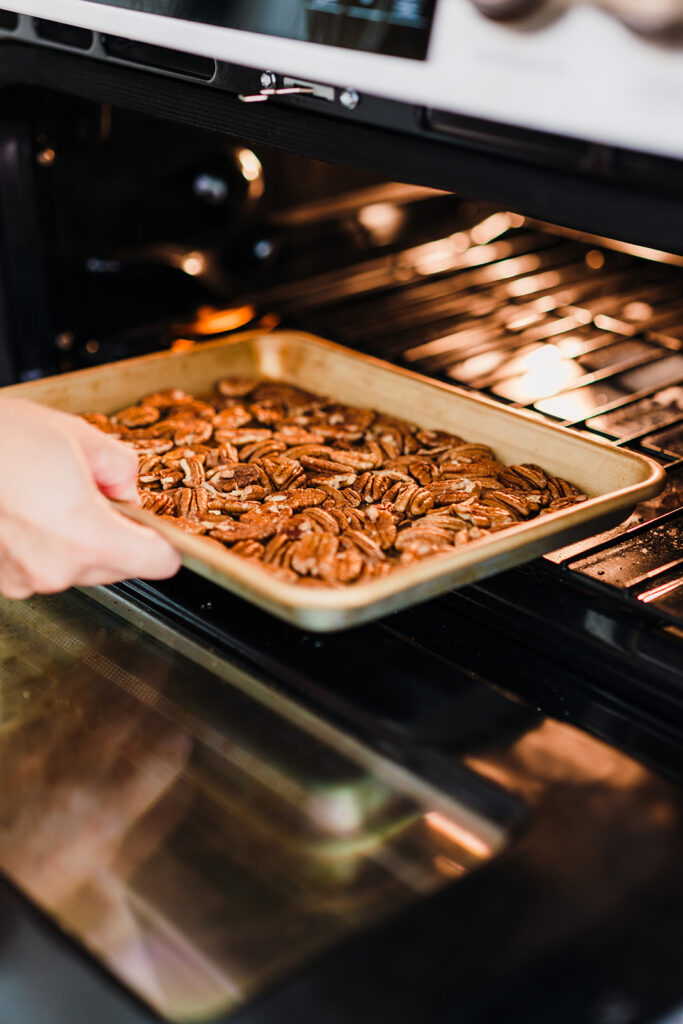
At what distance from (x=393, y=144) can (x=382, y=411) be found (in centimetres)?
41

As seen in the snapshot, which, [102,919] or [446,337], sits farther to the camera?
[446,337]

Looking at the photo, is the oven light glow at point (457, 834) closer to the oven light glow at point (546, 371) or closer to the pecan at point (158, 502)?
the pecan at point (158, 502)

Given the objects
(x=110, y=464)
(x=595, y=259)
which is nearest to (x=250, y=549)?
(x=110, y=464)

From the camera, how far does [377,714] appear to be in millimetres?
672

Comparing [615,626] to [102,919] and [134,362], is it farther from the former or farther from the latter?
[134,362]

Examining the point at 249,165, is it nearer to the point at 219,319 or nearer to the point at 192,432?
the point at 219,319

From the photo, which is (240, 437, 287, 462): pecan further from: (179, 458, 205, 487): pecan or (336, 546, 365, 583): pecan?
(336, 546, 365, 583): pecan

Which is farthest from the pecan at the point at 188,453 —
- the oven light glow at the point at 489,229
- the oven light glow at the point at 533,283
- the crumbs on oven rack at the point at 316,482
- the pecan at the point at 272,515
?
the oven light glow at the point at 489,229

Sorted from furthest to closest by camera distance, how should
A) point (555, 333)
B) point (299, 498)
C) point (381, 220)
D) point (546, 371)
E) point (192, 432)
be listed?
point (381, 220), point (555, 333), point (546, 371), point (192, 432), point (299, 498)

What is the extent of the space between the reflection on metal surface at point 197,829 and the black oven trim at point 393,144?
0.36 meters

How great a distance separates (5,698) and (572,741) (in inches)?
15.6

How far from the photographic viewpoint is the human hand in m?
0.66

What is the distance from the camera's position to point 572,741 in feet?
2.18

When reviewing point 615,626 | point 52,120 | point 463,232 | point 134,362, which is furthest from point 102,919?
point 463,232
